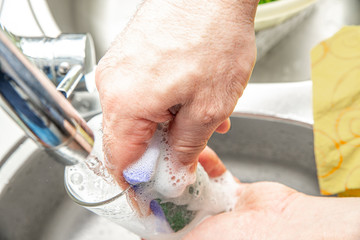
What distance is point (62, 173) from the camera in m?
0.57


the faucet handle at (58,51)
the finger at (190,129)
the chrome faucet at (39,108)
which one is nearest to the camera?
the chrome faucet at (39,108)

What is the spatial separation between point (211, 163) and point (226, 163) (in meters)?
0.14

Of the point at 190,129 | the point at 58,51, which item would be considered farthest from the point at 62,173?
the point at 190,129

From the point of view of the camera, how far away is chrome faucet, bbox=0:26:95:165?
0.19 m

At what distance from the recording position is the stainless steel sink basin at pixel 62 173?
51cm

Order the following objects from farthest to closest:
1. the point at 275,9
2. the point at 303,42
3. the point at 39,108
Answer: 1. the point at 303,42
2. the point at 275,9
3. the point at 39,108

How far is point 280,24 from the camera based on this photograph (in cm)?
65

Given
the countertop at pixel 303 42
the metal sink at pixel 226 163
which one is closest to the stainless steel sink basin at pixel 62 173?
the metal sink at pixel 226 163

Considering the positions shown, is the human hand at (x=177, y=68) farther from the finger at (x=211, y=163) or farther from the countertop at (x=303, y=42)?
the countertop at (x=303, y=42)

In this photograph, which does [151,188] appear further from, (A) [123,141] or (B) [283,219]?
(B) [283,219]

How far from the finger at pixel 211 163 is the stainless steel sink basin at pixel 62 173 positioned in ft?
0.28

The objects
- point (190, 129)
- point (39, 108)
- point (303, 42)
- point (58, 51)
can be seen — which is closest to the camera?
point (39, 108)

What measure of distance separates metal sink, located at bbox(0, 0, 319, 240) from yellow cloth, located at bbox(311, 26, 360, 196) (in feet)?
0.08

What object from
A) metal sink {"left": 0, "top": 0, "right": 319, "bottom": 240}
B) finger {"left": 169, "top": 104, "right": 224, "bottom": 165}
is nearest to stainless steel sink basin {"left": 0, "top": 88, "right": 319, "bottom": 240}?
metal sink {"left": 0, "top": 0, "right": 319, "bottom": 240}
